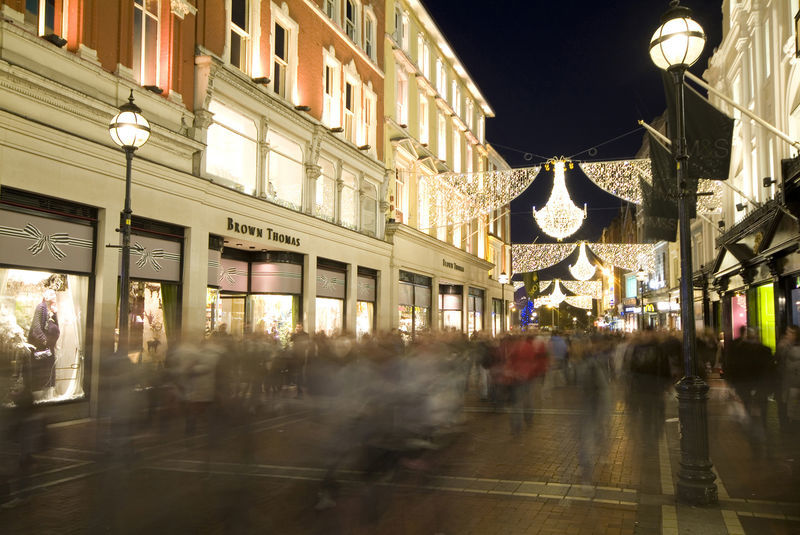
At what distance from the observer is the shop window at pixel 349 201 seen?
2520 cm

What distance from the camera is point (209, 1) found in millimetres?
17547

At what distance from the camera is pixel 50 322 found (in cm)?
1282

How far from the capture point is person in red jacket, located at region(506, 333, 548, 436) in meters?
13.7

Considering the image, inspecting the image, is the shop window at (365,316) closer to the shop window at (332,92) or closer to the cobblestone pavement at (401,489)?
the shop window at (332,92)

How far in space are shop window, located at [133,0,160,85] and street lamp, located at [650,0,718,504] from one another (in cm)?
1147

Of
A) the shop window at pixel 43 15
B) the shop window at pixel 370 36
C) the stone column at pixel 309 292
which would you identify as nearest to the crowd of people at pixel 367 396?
the shop window at pixel 43 15

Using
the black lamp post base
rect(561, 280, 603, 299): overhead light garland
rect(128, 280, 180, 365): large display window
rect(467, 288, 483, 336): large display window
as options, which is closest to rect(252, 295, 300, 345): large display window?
rect(128, 280, 180, 365): large display window

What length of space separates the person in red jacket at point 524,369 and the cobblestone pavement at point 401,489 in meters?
2.74

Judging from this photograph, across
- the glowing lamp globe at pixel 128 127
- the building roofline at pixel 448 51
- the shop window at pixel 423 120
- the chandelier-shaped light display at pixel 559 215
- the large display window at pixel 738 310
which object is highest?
the building roofline at pixel 448 51

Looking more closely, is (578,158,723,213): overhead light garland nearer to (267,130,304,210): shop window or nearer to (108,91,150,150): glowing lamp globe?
(267,130,304,210): shop window

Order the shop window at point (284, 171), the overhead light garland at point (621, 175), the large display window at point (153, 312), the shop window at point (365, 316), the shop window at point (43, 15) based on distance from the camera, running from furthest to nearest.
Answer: the shop window at point (365, 316)
the overhead light garland at point (621, 175)
the shop window at point (284, 171)
the large display window at point (153, 312)
the shop window at point (43, 15)

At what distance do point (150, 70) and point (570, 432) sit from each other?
12.2m

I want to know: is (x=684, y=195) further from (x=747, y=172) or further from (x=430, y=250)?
(x=430, y=250)

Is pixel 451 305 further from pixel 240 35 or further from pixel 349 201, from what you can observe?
pixel 240 35
